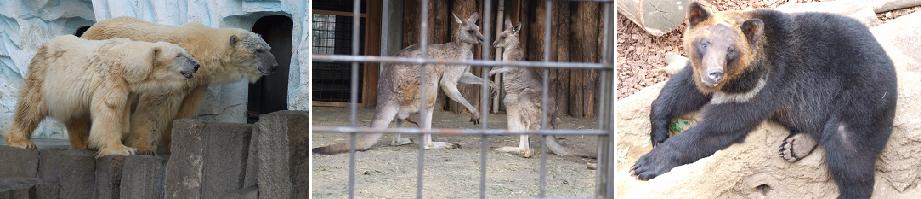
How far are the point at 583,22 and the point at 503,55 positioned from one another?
46cm

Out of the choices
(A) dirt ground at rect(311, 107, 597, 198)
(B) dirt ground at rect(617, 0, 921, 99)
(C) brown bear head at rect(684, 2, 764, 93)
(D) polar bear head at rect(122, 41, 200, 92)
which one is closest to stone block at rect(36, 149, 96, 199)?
(D) polar bear head at rect(122, 41, 200, 92)

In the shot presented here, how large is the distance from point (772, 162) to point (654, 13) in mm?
693

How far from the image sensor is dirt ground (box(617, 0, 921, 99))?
3461 mm

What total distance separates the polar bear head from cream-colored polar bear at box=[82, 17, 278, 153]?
0.29ft

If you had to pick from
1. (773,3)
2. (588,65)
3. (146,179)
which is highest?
(773,3)

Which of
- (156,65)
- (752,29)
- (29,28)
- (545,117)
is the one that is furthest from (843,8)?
(29,28)

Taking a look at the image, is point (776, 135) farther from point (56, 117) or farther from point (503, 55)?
point (56, 117)

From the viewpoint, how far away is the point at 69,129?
173 inches

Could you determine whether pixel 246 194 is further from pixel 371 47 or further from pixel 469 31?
pixel 469 31

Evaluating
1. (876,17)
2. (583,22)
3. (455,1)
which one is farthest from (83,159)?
(876,17)

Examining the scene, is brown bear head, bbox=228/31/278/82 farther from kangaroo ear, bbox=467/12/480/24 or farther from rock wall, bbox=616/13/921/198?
rock wall, bbox=616/13/921/198

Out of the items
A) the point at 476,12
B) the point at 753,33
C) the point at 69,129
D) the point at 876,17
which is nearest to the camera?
the point at 753,33

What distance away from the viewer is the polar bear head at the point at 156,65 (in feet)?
13.4

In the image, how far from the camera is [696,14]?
3.32 metres
